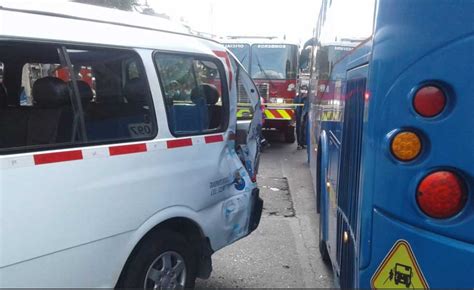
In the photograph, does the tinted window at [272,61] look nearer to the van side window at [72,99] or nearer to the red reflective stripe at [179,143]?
the red reflective stripe at [179,143]

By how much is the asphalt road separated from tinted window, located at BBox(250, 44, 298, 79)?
5346 millimetres

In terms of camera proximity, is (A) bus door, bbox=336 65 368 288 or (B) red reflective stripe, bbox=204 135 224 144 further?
(B) red reflective stripe, bbox=204 135 224 144

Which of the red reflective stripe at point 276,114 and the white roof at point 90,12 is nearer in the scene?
the white roof at point 90,12

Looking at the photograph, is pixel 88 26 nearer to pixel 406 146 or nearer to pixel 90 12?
pixel 90 12

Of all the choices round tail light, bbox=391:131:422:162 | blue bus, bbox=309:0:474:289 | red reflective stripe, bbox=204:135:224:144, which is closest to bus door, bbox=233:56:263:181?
red reflective stripe, bbox=204:135:224:144

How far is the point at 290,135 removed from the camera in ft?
42.2

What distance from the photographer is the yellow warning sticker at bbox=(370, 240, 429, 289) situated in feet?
5.89

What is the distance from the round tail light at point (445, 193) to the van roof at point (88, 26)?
75.3 inches

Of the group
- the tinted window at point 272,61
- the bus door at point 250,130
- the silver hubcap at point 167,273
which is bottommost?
the silver hubcap at point 167,273

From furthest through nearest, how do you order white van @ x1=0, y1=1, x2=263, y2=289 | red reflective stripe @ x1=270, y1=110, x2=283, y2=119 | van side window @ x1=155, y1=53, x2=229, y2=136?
red reflective stripe @ x1=270, y1=110, x2=283, y2=119
van side window @ x1=155, y1=53, x2=229, y2=136
white van @ x1=0, y1=1, x2=263, y2=289

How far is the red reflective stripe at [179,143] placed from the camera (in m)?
2.97

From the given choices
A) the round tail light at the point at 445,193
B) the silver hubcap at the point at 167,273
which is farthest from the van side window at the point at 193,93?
the round tail light at the point at 445,193

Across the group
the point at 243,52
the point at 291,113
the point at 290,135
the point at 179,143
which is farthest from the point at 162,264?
the point at 290,135

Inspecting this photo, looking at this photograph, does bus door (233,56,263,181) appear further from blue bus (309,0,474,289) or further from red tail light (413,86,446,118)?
red tail light (413,86,446,118)
